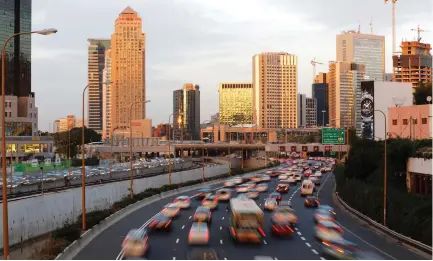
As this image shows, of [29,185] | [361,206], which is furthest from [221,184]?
[361,206]

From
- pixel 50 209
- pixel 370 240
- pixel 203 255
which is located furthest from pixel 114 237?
pixel 370 240

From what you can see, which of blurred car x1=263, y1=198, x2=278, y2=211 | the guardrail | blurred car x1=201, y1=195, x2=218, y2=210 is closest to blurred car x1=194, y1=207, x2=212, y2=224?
blurred car x1=201, y1=195, x2=218, y2=210

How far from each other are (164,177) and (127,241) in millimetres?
47315

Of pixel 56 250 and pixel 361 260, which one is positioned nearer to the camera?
pixel 361 260

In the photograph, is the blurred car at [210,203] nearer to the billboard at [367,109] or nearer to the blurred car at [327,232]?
the blurred car at [327,232]

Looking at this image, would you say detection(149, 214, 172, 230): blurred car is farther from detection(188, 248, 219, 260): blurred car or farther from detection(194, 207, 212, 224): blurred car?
detection(188, 248, 219, 260): blurred car

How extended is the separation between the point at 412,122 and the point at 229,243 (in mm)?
55577

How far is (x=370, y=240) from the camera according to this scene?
1393 inches

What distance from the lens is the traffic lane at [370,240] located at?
99.2ft

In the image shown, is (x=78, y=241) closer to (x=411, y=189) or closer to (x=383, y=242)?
(x=383, y=242)

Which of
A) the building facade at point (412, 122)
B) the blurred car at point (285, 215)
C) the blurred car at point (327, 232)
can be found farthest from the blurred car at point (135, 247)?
the building facade at point (412, 122)

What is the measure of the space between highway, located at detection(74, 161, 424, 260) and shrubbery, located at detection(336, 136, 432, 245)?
1.53m

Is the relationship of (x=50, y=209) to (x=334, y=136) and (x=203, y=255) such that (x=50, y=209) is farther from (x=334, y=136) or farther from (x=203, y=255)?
(x=334, y=136)

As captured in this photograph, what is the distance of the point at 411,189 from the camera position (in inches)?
1890
